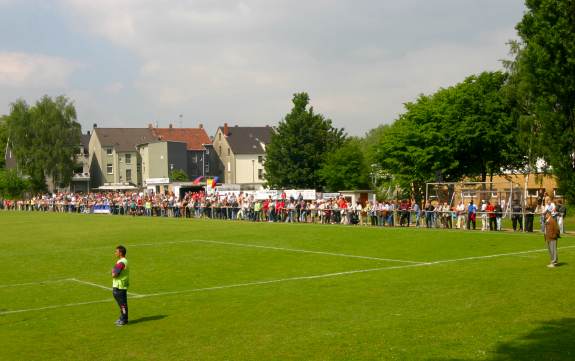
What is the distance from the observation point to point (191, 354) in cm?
1160

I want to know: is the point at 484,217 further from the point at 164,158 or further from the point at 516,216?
the point at 164,158

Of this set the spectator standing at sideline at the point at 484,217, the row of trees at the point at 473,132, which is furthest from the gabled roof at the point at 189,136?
the spectator standing at sideline at the point at 484,217

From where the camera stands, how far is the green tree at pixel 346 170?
77.2m

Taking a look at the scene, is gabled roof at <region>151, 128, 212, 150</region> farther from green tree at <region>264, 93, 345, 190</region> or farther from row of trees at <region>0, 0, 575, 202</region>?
green tree at <region>264, 93, 345, 190</region>

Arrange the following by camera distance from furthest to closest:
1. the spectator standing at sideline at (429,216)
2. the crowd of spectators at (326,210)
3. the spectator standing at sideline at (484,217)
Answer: the spectator standing at sideline at (429,216), the spectator standing at sideline at (484,217), the crowd of spectators at (326,210)

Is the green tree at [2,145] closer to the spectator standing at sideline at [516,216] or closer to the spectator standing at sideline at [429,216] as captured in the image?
the spectator standing at sideline at [429,216]

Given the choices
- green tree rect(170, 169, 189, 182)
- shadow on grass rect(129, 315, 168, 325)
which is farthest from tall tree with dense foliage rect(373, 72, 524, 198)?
green tree rect(170, 169, 189, 182)

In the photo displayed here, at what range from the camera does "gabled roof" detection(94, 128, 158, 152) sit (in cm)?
12425

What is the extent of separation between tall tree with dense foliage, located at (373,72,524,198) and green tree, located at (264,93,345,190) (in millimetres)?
23633

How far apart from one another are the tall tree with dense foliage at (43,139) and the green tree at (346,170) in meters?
Result: 49.2

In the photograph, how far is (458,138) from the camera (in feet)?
186

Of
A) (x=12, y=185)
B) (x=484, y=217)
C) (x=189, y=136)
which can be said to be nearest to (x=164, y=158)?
(x=189, y=136)

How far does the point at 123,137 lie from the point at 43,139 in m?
19.5

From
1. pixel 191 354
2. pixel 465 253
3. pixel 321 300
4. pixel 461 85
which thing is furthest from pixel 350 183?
pixel 191 354
